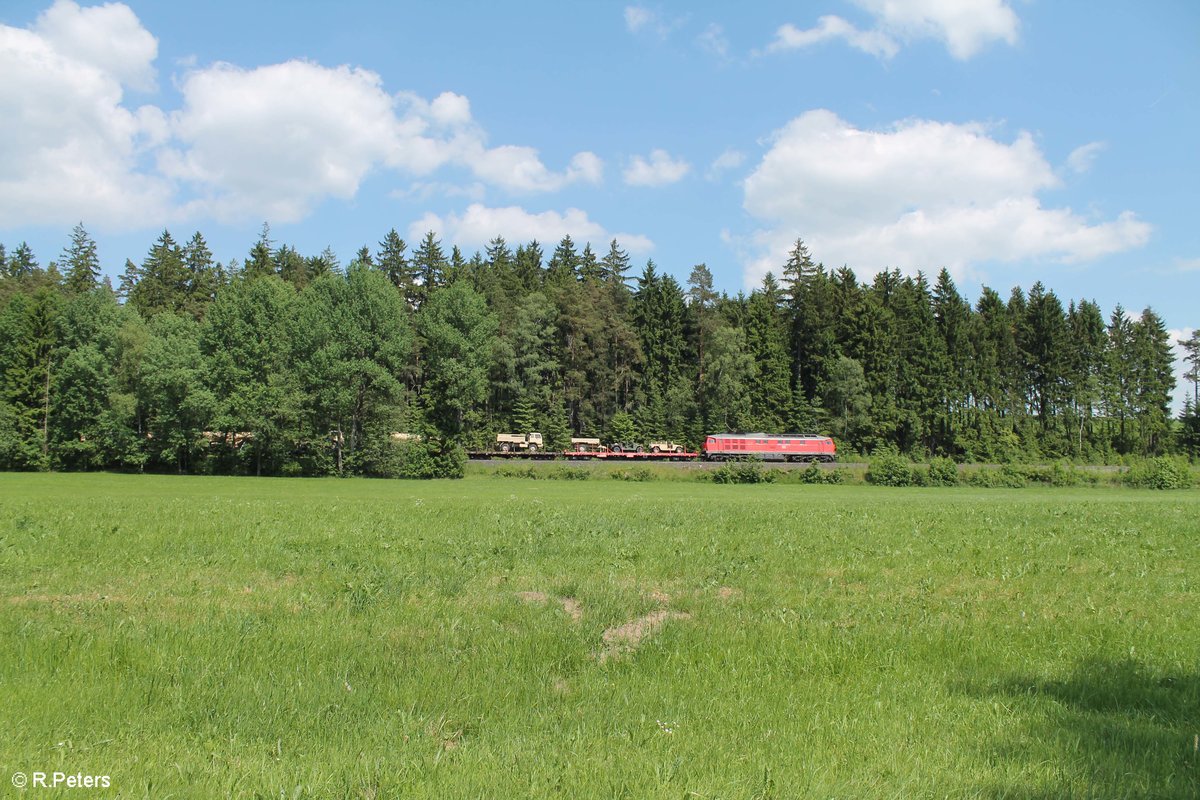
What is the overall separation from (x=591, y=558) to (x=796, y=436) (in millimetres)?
69718

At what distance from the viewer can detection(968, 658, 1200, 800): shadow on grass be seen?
502 centimetres

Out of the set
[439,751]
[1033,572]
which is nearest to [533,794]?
[439,751]

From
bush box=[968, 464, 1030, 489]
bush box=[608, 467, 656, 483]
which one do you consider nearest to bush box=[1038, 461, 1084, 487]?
bush box=[968, 464, 1030, 489]

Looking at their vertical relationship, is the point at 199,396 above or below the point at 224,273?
below

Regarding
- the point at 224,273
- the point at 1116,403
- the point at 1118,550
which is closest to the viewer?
the point at 1118,550

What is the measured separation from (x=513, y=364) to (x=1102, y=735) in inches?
3135

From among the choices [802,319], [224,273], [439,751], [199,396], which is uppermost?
[224,273]

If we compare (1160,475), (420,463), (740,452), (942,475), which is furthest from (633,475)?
(1160,475)

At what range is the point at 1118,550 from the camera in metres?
13.6

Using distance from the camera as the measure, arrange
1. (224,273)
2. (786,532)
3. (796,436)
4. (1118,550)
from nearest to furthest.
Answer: (1118,550)
(786,532)
(796,436)
(224,273)

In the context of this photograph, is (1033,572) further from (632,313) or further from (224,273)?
(224,273)

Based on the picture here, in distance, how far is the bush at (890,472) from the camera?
6181 centimetres

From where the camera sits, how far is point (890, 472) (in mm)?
62531

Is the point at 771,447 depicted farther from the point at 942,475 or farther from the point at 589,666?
A: the point at 589,666
